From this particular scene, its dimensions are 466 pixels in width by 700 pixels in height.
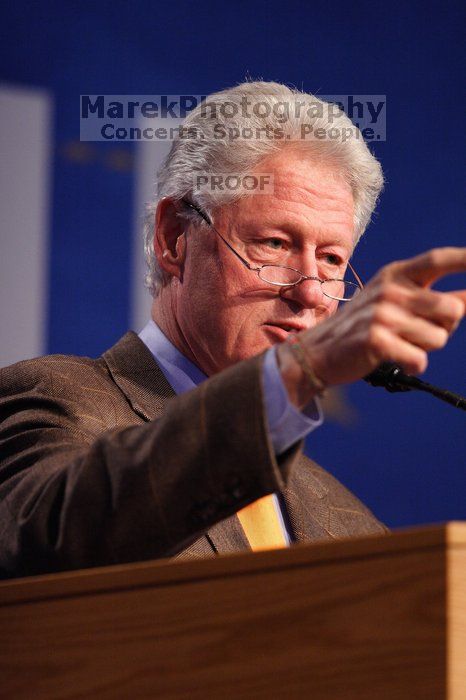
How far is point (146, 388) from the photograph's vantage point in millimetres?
1643

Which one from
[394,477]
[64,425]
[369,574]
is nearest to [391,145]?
[394,477]

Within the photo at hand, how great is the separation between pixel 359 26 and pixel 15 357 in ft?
3.69

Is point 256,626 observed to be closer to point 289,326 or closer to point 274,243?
point 289,326

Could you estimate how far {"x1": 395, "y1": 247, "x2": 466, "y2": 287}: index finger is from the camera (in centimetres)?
92

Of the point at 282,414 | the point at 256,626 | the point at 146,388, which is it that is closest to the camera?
the point at 256,626

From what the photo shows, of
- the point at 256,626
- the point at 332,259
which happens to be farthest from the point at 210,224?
the point at 256,626

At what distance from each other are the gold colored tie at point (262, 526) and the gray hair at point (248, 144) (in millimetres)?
518

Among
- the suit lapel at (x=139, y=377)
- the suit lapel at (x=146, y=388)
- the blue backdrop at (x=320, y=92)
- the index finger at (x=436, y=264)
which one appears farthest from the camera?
the blue backdrop at (x=320, y=92)

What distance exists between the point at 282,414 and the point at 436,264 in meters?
0.21

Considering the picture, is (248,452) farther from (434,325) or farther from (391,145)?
(391,145)

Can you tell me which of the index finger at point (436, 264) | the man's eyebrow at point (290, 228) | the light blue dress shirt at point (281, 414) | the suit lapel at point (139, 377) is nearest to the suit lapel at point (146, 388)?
the suit lapel at point (139, 377)

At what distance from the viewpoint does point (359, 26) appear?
7.79ft

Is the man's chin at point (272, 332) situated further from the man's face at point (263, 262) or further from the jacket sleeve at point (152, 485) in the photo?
the jacket sleeve at point (152, 485)

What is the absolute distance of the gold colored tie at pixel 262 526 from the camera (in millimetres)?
1626
